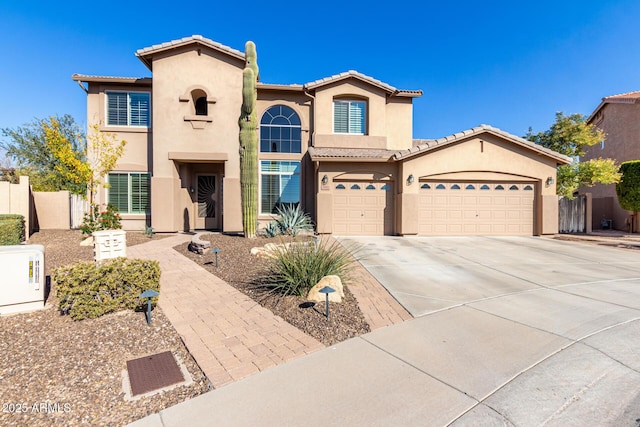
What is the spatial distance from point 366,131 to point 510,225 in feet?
27.7

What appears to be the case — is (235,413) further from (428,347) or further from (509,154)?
(509,154)

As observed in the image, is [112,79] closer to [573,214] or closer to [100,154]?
[100,154]

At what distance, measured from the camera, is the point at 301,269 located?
5.40 metres

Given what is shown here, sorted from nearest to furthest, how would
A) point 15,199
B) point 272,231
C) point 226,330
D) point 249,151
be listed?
point 226,330
point 249,151
point 272,231
point 15,199

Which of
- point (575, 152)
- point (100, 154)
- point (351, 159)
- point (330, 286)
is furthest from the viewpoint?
point (575, 152)

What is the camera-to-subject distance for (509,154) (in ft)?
45.5

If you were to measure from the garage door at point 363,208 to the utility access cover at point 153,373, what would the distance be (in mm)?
10792

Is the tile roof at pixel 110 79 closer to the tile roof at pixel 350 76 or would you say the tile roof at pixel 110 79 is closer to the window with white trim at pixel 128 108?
the window with white trim at pixel 128 108

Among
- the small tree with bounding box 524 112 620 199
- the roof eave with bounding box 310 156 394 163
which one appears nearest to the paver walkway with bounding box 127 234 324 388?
the roof eave with bounding box 310 156 394 163

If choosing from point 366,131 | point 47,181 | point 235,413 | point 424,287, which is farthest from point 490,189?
point 47,181

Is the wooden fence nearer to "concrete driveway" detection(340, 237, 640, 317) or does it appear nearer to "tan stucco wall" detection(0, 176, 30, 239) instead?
"concrete driveway" detection(340, 237, 640, 317)

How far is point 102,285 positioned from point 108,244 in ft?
12.5

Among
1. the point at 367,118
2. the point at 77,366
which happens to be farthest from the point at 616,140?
the point at 77,366

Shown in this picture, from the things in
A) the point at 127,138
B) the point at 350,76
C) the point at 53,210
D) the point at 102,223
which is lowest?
the point at 102,223
